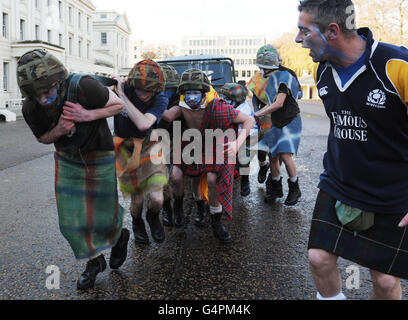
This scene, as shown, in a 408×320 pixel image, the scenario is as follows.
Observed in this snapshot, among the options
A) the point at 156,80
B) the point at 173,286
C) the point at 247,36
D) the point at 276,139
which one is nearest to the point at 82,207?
Result: the point at 173,286

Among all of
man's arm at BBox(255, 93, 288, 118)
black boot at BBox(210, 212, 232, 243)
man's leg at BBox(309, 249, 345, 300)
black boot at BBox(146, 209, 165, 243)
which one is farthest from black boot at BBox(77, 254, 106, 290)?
man's arm at BBox(255, 93, 288, 118)

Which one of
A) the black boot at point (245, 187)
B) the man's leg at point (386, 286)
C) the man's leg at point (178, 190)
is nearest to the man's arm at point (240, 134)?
the man's leg at point (178, 190)

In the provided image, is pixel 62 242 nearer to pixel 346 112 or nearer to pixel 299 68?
pixel 346 112

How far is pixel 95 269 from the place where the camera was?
Answer: 3.01 metres

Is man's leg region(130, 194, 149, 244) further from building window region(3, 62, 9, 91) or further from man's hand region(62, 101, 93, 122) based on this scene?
Answer: building window region(3, 62, 9, 91)

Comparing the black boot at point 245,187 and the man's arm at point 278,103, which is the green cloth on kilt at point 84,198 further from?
the black boot at point 245,187

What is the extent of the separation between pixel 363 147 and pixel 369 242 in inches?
19.1

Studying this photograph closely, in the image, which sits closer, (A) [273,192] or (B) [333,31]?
(B) [333,31]

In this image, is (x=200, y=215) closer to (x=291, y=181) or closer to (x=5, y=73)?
(x=291, y=181)

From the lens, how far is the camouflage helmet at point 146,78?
331cm

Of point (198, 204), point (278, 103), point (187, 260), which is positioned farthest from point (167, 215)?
point (278, 103)

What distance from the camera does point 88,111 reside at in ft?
8.81

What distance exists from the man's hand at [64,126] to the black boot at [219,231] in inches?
72.5

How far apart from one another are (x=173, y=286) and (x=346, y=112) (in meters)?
1.76
